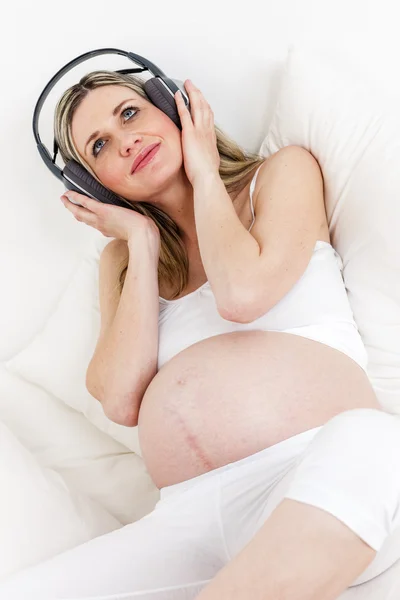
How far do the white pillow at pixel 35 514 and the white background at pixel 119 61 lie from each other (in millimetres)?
423

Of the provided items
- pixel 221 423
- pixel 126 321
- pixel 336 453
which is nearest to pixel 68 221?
pixel 126 321

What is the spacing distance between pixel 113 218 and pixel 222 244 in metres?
0.33

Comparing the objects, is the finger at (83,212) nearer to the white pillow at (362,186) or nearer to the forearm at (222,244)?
the forearm at (222,244)

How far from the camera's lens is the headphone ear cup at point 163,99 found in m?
1.35

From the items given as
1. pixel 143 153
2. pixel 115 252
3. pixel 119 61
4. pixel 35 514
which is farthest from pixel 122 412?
pixel 119 61

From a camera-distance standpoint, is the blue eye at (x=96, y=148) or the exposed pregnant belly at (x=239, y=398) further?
the blue eye at (x=96, y=148)

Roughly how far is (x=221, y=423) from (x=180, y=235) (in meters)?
0.57

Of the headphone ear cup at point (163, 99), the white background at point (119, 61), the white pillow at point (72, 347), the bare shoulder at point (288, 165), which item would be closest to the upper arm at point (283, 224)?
the bare shoulder at point (288, 165)

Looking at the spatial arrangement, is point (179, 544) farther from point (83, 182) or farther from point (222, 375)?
point (83, 182)

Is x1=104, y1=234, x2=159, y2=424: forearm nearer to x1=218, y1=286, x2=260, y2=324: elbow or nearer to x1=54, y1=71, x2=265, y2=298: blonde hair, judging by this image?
x1=54, y1=71, x2=265, y2=298: blonde hair

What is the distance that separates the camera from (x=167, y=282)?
4.88 feet

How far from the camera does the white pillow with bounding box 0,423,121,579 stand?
1225 millimetres

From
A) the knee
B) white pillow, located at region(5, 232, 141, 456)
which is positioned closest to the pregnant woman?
the knee

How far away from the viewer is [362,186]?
131 cm
